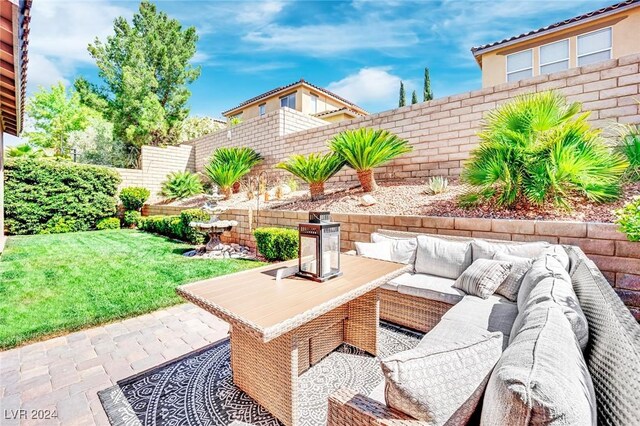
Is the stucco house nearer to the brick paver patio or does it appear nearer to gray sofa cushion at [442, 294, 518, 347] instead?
the brick paver patio

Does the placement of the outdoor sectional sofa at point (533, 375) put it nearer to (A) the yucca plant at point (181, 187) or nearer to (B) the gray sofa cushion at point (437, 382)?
(B) the gray sofa cushion at point (437, 382)

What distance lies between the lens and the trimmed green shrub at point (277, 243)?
540cm

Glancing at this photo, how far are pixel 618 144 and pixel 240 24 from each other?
7.99m

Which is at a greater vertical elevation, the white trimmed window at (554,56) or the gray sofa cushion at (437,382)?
the white trimmed window at (554,56)

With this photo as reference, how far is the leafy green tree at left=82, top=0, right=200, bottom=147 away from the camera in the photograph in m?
15.8


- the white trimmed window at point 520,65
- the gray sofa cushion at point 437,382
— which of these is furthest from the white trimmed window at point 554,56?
the gray sofa cushion at point 437,382

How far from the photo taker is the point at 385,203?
5.41m

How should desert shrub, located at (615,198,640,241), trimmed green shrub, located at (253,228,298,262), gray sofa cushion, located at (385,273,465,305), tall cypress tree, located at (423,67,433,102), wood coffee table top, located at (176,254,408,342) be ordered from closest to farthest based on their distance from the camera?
wood coffee table top, located at (176,254,408,342)
desert shrub, located at (615,198,640,241)
gray sofa cushion, located at (385,273,465,305)
trimmed green shrub, located at (253,228,298,262)
tall cypress tree, located at (423,67,433,102)

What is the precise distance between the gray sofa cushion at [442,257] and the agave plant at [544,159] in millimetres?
1181

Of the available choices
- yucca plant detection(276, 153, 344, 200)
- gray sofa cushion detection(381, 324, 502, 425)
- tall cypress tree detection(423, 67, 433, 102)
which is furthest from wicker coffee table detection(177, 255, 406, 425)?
tall cypress tree detection(423, 67, 433, 102)

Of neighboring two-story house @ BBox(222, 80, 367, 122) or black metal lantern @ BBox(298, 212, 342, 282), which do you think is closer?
black metal lantern @ BBox(298, 212, 342, 282)

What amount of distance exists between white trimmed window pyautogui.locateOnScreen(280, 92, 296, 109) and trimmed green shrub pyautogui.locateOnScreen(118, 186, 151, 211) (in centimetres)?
875

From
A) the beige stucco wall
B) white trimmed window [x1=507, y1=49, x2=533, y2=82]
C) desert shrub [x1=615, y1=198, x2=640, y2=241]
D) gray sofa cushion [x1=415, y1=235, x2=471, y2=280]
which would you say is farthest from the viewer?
white trimmed window [x1=507, y1=49, x2=533, y2=82]

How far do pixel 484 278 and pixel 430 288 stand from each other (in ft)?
1.67
